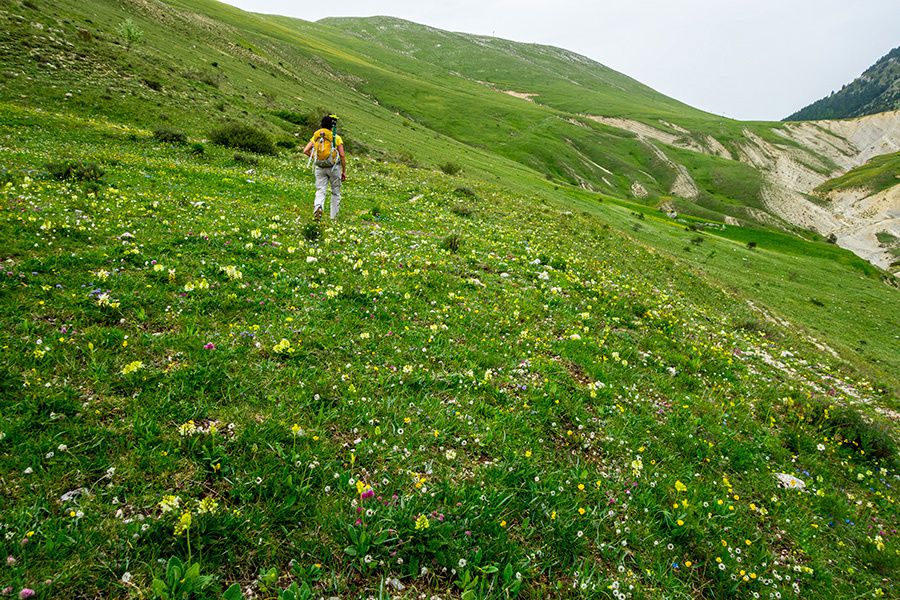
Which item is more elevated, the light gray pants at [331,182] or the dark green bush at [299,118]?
the dark green bush at [299,118]

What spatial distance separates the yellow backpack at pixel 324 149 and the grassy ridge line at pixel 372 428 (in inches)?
156

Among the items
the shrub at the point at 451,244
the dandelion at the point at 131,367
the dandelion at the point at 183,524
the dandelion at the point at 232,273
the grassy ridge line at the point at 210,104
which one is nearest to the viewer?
the dandelion at the point at 183,524

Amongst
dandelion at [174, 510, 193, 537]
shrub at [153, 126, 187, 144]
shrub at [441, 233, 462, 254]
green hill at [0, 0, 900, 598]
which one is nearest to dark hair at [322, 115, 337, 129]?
green hill at [0, 0, 900, 598]

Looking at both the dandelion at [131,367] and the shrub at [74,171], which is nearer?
the dandelion at [131,367]

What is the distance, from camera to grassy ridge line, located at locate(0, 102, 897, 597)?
421 centimetres

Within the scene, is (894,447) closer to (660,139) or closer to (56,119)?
(56,119)

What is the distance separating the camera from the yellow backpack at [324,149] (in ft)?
51.6

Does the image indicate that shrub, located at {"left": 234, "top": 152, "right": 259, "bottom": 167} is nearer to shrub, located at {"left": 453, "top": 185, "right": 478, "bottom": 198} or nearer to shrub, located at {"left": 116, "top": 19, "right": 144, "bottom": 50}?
shrub, located at {"left": 453, "top": 185, "right": 478, "bottom": 198}

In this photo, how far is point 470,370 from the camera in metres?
7.79

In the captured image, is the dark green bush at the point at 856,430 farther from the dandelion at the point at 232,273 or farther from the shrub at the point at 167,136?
the shrub at the point at 167,136

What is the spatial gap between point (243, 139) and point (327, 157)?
47.0 ft

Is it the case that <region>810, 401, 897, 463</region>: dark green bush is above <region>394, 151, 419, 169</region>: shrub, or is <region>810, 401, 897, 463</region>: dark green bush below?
below

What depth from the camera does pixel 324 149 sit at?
15.7 m

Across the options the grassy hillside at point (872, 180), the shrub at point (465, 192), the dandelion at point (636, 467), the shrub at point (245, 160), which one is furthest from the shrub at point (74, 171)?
the grassy hillside at point (872, 180)
